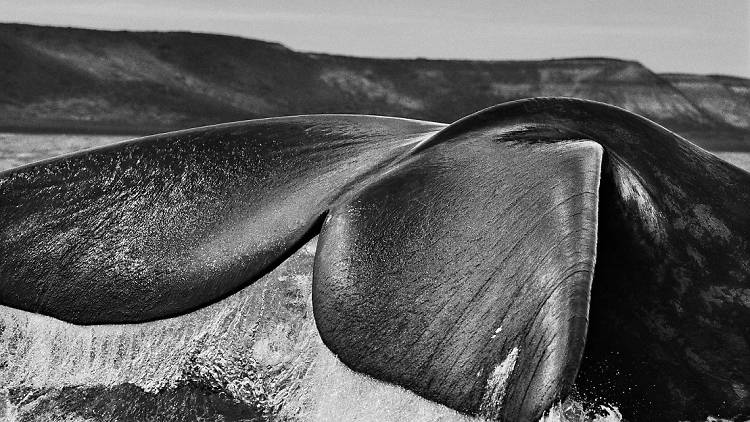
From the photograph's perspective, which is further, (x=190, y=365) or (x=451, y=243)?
(x=190, y=365)

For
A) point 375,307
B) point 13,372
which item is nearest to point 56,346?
point 13,372

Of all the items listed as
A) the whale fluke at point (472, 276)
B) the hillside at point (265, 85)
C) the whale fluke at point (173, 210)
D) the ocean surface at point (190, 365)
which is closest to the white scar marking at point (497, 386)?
the whale fluke at point (472, 276)

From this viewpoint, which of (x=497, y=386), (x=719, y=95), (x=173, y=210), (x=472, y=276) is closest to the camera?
(x=497, y=386)

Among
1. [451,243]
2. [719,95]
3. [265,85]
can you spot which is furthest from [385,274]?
[719,95]

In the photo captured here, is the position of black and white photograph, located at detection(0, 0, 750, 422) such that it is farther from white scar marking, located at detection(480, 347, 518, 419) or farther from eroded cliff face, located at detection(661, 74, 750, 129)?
eroded cliff face, located at detection(661, 74, 750, 129)

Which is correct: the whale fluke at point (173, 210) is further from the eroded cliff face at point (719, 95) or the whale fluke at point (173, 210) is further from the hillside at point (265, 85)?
the eroded cliff face at point (719, 95)

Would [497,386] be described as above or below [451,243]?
below

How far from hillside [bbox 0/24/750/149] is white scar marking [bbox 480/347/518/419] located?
19.5 meters

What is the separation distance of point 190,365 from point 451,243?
1372 millimetres

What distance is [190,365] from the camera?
3.80 m

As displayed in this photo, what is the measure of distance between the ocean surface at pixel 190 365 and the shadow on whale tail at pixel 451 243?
0.39 feet

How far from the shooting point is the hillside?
22.8 m

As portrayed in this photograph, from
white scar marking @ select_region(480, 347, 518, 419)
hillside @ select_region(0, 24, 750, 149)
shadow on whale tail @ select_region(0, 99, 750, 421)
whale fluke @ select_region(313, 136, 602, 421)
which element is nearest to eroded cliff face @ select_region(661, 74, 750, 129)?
hillside @ select_region(0, 24, 750, 149)

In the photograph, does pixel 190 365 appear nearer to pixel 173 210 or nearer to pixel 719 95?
pixel 173 210
